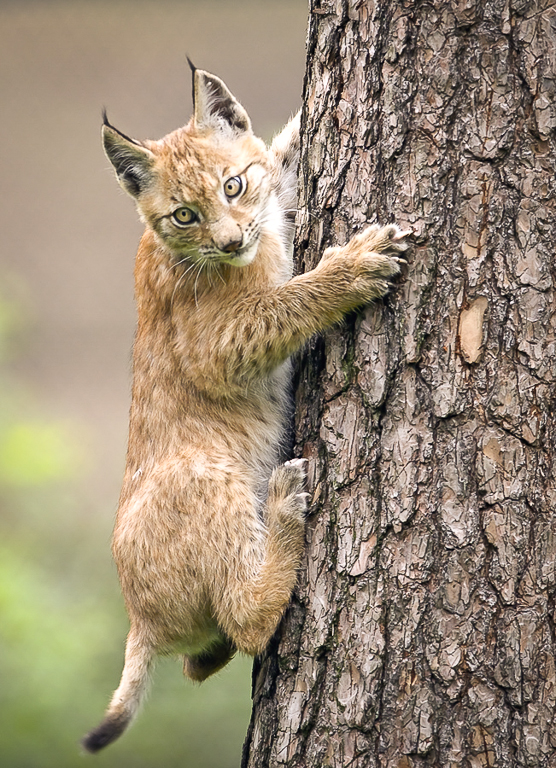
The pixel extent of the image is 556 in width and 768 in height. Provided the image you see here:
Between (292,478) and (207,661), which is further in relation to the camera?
(207,661)

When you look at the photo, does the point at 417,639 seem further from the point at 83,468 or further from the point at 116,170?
the point at 83,468

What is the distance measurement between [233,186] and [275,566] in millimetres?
1604

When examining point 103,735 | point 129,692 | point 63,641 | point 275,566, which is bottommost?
point 103,735

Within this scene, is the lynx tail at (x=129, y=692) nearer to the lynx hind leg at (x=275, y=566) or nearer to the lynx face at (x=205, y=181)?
the lynx hind leg at (x=275, y=566)

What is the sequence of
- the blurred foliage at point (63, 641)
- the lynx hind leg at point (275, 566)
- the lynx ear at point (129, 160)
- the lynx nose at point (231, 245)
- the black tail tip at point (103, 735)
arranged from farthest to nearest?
the blurred foliage at point (63, 641)
the lynx ear at point (129, 160)
the lynx nose at point (231, 245)
the black tail tip at point (103, 735)
the lynx hind leg at point (275, 566)

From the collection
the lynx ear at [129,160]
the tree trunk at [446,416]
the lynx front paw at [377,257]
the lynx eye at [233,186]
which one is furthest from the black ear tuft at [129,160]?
the lynx front paw at [377,257]

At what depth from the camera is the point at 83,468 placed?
6.28 m

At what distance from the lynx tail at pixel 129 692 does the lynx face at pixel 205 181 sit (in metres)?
1.63

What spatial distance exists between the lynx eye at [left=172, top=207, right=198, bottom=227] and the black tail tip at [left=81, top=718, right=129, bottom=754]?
2.03m

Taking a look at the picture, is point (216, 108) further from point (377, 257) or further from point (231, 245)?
point (377, 257)

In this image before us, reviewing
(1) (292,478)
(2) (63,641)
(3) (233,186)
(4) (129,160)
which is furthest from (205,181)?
(2) (63,641)

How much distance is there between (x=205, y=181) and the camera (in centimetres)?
349

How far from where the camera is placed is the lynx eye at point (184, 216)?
137 inches

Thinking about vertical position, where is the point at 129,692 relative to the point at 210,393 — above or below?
below
